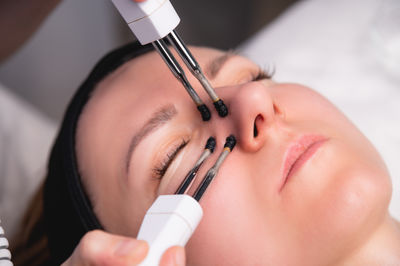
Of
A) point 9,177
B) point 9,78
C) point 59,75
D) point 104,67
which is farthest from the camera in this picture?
point 59,75

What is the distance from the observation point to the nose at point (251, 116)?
2.35 feet

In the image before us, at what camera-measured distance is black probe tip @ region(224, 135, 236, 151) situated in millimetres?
719

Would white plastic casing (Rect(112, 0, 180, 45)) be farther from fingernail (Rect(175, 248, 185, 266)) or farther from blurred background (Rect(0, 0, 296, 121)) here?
blurred background (Rect(0, 0, 296, 121))

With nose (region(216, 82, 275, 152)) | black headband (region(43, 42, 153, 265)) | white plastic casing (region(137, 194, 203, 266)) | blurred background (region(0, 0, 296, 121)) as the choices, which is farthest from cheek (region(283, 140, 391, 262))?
blurred background (region(0, 0, 296, 121))

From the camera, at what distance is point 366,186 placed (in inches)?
27.8

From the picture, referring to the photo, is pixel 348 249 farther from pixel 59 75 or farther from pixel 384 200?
pixel 59 75

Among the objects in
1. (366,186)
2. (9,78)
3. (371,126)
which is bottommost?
(371,126)

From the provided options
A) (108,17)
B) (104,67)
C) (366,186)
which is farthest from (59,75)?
(366,186)

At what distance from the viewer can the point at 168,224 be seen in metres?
0.55

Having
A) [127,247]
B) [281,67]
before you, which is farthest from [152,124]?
[281,67]

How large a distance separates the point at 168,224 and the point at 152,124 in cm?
27

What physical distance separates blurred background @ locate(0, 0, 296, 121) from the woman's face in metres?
0.87

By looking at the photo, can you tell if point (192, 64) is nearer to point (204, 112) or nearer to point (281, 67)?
point (204, 112)

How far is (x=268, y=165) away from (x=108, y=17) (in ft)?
4.48
